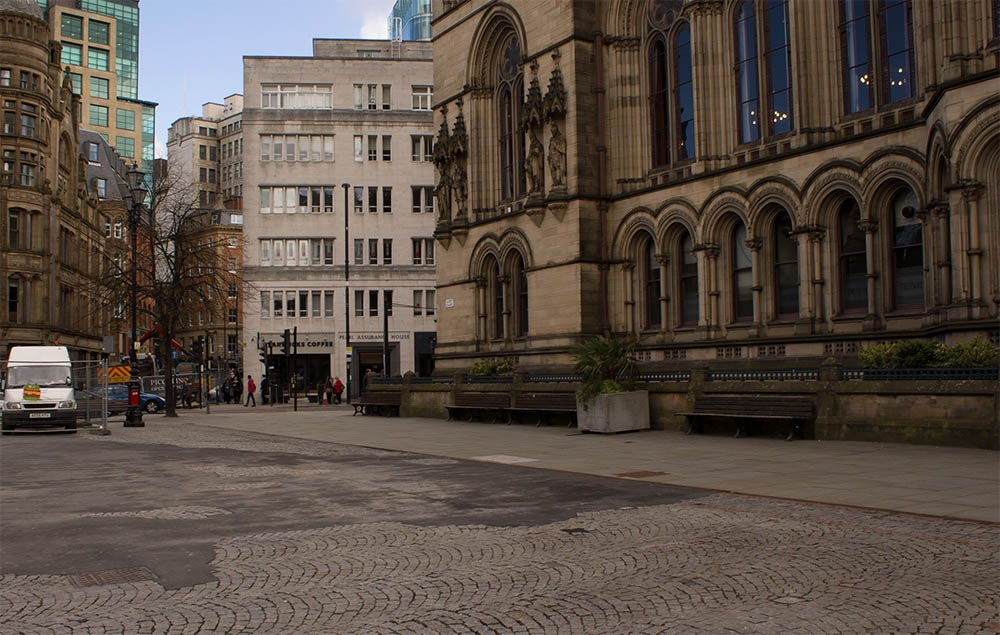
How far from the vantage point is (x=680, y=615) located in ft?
19.6

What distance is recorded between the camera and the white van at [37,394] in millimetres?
27484

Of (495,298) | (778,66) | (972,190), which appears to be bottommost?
(495,298)

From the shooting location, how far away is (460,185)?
38.2 m

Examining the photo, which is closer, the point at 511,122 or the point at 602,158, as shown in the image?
the point at 602,158

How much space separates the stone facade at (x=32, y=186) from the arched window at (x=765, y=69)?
45.5 metres

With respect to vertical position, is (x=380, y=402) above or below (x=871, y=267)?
below

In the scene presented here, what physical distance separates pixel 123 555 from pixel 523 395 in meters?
19.3

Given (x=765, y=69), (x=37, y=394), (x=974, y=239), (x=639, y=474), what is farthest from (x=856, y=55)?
(x=37, y=394)

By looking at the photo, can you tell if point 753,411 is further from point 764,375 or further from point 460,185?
point 460,185

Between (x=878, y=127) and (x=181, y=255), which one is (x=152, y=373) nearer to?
(x=181, y=255)

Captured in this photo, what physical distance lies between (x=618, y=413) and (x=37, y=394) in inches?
670

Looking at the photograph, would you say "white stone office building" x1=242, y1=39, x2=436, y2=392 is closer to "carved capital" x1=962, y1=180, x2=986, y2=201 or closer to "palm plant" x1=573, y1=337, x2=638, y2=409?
"palm plant" x1=573, y1=337, x2=638, y2=409

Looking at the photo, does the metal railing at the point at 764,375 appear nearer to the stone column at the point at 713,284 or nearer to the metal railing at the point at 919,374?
the metal railing at the point at 919,374

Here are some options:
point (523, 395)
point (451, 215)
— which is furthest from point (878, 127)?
point (451, 215)
